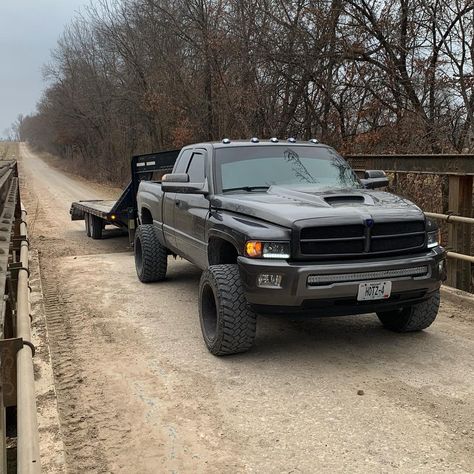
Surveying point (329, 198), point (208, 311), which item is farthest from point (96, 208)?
point (329, 198)

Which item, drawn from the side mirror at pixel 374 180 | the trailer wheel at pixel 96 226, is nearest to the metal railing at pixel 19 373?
the side mirror at pixel 374 180

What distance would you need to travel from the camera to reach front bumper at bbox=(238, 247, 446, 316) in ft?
14.0

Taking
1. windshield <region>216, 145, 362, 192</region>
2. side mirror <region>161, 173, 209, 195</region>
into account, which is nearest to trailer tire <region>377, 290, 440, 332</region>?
windshield <region>216, 145, 362, 192</region>

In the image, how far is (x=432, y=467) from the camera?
10.1 feet

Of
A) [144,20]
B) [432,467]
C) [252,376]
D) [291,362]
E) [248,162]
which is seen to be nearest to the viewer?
[432,467]

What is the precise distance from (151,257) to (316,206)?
3585 millimetres

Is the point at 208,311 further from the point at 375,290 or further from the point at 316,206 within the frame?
the point at 375,290

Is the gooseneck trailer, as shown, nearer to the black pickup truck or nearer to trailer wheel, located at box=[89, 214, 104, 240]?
trailer wheel, located at box=[89, 214, 104, 240]

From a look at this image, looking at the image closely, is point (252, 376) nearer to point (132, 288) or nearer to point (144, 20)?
point (132, 288)

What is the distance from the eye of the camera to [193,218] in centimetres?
596

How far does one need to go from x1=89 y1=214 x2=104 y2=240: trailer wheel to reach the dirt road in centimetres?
547

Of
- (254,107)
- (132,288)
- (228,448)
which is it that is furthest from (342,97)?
(228,448)

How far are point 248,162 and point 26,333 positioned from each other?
321 cm

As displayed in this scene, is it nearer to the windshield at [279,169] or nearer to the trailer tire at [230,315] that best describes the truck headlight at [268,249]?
the trailer tire at [230,315]
